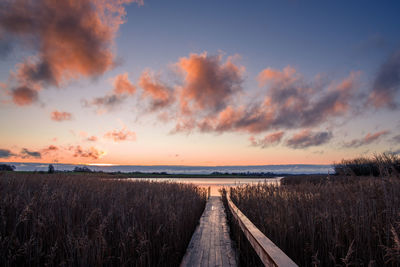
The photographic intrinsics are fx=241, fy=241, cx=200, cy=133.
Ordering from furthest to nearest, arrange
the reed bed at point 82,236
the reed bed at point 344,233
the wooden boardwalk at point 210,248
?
the wooden boardwalk at point 210,248 → the reed bed at point 344,233 → the reed bed at point 82,236

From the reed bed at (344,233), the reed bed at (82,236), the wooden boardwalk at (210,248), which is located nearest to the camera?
the reed bed at (82,236)

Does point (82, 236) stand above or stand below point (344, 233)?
above

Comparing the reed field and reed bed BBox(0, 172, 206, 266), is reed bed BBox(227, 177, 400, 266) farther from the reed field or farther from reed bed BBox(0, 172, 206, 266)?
reed bed BBox(0, 172, 206, 266)

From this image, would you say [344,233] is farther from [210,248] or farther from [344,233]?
[210,248]

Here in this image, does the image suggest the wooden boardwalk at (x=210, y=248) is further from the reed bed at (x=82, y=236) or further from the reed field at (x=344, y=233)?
the reed field at (x=344, y=233)

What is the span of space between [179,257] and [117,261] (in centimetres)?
166

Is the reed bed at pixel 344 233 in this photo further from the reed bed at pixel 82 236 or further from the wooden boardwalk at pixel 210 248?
the reed bed at pixel 82 236

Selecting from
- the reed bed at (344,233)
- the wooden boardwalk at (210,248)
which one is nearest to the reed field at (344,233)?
the reed bed at (344,233)

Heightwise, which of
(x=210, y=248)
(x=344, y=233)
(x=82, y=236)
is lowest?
(x=210, y=248)

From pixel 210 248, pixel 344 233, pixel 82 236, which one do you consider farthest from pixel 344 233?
pixel 82 236

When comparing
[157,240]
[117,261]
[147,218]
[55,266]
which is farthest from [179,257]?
[55,266]

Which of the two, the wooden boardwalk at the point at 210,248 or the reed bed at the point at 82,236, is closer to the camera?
the reed bed at the point at 82,236

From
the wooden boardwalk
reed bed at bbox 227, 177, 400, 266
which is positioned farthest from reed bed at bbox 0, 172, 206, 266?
reed bed at bbox 227, 177, 400, 266

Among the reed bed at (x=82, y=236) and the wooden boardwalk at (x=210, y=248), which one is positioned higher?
the reed bed at (x=82, y=236)
